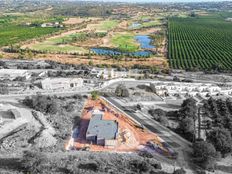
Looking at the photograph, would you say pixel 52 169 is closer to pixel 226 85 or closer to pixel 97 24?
pixel 226 85

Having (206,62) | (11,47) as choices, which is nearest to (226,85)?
(206,62)

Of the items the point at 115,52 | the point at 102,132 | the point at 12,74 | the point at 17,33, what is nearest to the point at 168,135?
the point at 102,132

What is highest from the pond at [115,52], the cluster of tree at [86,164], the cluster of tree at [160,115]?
the cluster of tree at [86,164]

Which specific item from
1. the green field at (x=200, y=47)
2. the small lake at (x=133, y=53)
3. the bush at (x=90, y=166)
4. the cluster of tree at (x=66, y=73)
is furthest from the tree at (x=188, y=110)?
the small lake at (x=133, y=53)

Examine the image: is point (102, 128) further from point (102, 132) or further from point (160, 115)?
point (160, 115)

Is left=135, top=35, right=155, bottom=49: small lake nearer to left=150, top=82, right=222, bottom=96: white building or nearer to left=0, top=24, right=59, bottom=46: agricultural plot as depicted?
left=0, top=24, right=59, bottom=46: agricultural plot

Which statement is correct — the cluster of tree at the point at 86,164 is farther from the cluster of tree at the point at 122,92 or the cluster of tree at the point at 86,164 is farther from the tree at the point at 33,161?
the cluster of tree at the point at 122,92
